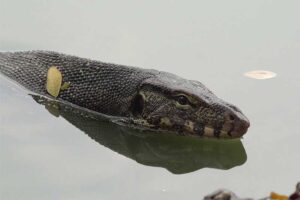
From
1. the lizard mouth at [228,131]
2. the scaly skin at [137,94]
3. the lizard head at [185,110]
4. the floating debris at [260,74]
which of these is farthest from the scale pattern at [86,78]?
the floating debris at [260,74]

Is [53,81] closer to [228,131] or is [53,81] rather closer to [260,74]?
[228,131]

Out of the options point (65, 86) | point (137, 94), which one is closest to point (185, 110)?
point (137, 94)

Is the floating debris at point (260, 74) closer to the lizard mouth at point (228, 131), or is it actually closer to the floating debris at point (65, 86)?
the lizard mouth at point (228, 131)

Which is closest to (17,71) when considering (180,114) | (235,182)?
(180,114)

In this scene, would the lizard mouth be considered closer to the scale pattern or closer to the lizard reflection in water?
the lizard reflection in water

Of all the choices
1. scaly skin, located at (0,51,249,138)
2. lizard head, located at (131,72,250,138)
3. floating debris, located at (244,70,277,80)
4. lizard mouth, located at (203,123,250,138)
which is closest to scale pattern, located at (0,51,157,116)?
scaly skin, located at (0,51,249,138)

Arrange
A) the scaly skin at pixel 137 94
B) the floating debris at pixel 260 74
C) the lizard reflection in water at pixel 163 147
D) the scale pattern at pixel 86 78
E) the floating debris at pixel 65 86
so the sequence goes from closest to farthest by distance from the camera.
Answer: the lizard reflection in water at pixel 163 147 → the scaly skin at pixel 137 94 → the scale pattern at pixel 86 78 → the floating debris at pixel 65 86 → the floating debris at pixel 260 74

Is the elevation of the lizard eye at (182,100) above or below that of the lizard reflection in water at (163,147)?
above

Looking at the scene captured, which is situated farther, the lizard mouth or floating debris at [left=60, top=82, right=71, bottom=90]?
floating debris at [left=60, top=82, right=71, bottom=90]
